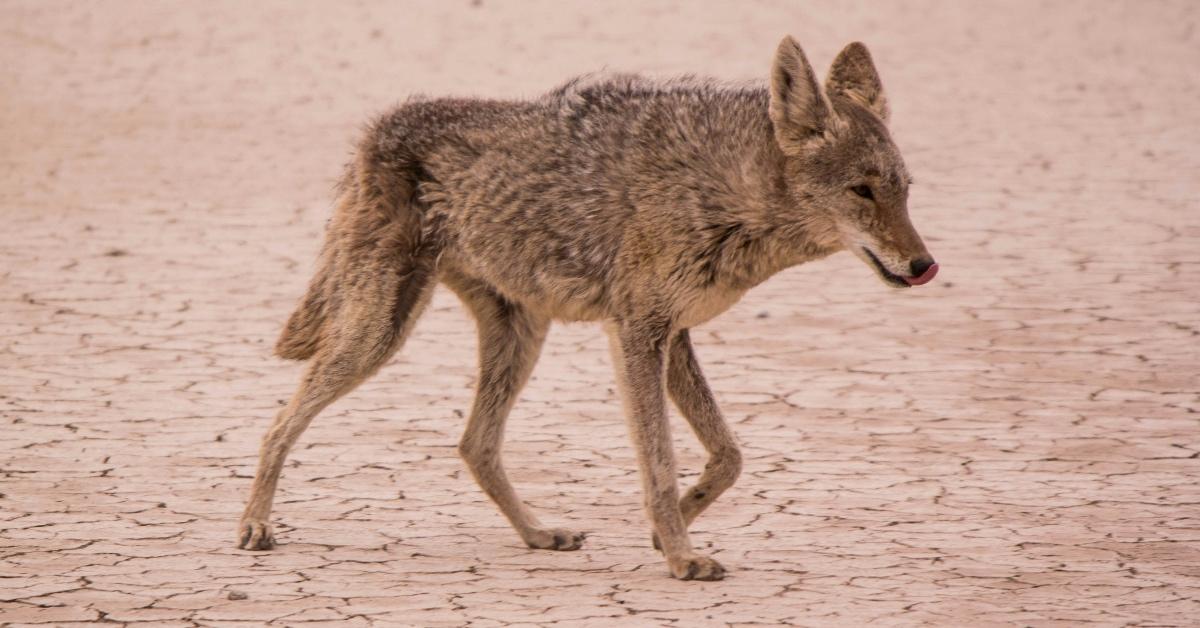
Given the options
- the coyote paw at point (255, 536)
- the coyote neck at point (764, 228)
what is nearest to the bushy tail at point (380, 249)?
the coyote paw at point (255, 536)

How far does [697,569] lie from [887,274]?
4.10 feet

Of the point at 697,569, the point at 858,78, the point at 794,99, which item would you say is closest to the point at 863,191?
the point at 794,99

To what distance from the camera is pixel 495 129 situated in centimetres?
716

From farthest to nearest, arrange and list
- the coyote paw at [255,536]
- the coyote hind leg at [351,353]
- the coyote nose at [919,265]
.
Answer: the coyote hind leg at [351,353]
the coyote paw at [255,536]
the coyote nose at [919,265]

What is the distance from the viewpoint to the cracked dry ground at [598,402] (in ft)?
21.3

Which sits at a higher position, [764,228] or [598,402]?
[764,228]

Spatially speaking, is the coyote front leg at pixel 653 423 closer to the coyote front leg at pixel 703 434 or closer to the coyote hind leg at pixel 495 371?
the coyote front leg at pixel 703 434

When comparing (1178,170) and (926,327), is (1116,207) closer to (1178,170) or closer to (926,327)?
(1178,170)

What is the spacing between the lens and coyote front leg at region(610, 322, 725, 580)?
6582 mm

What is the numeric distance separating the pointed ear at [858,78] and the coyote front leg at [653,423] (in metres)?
1.11

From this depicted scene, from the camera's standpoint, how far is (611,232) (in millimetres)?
6750

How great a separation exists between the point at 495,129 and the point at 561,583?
1815 mm

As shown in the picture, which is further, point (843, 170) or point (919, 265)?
point (843, 170)

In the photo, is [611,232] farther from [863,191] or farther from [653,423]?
[863,191]
